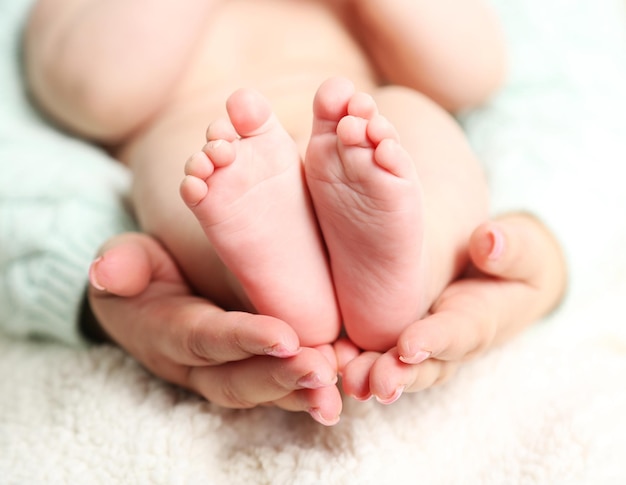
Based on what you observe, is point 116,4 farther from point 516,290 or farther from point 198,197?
point 516,290

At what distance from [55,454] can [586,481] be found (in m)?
0.49

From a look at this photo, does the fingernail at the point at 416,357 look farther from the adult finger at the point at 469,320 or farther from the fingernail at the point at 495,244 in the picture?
the fingernail at the point at 495,244

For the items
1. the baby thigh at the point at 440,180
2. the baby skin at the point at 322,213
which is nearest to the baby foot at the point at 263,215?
the baby skin at the point at 322,213

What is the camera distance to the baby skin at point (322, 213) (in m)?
0.53

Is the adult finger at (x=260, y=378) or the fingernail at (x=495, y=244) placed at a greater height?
the fingernail at (x=495, y=244)

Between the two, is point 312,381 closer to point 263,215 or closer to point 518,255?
point 263,215

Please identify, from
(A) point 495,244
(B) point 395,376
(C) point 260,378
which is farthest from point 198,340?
(A) point 495,244

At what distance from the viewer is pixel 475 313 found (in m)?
0.63

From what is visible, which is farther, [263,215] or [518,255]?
[518,255]

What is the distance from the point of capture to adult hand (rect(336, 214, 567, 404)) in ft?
1.84

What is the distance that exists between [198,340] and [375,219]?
184 millimetres

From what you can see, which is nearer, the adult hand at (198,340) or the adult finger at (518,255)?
the adult hand at (198,340)

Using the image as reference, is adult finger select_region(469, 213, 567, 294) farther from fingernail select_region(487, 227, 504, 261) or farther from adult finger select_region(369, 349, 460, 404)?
adult finger select_region(369, 349, 460, 404)

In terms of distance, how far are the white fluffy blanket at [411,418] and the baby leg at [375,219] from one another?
108 millimetres
